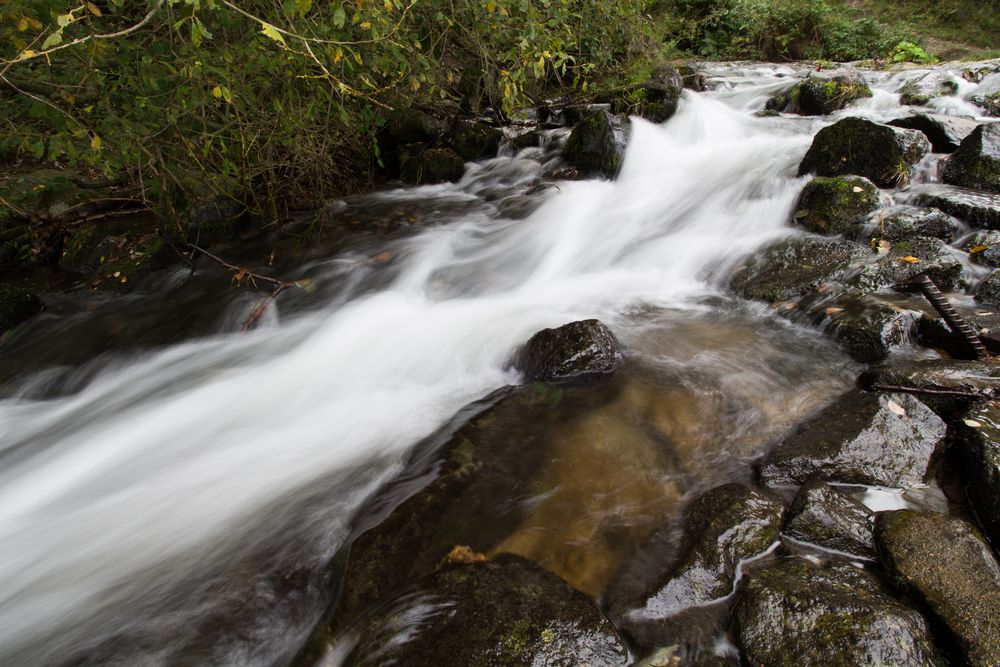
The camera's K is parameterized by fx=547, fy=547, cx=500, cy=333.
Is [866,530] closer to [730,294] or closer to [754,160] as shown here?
[730,294]

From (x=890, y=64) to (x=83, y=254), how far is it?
1529cm

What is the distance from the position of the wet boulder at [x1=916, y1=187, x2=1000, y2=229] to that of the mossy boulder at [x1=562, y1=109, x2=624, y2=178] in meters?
3.53

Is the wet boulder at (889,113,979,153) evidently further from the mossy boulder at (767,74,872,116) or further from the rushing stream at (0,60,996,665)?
the mossy boulder at (767,74,872,116)

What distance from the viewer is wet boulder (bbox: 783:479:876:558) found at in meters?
2.19

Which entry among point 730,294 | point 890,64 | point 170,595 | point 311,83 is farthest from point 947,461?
point 890,64

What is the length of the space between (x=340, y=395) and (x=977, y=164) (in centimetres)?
631

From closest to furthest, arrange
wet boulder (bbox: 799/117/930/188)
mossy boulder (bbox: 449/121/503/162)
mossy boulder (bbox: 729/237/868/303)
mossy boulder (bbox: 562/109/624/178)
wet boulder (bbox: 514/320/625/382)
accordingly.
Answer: wet boulder (bbox: 514/320/625/382) → mossy boulder (bbox: 729/237/868/303) → wet boulder (bbox: 799/117/930/188) → mossy boulder (bbox: 562/109/624/178) → mossy boulder (bbox: 449/121/503/162)

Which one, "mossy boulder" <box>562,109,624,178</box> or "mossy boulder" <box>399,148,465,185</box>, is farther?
"mossy boulder" <box>399,148,465,185</box>

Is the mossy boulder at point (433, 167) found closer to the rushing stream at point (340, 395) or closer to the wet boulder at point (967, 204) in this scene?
the rushing stream at point (340, 395)

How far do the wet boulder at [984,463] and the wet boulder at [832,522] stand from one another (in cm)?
46

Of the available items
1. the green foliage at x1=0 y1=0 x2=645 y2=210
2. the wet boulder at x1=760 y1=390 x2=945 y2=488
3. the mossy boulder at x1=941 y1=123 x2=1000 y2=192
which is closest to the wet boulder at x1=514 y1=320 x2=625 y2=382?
the wet boulder at x1=760 y1=390 x2=945 y2=488

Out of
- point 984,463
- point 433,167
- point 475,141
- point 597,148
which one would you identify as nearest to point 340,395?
point 984,463

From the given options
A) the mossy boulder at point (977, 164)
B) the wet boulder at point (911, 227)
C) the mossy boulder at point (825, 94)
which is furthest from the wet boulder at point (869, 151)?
the mossy boulder at point (825, 94)

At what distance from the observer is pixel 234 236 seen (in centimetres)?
675
